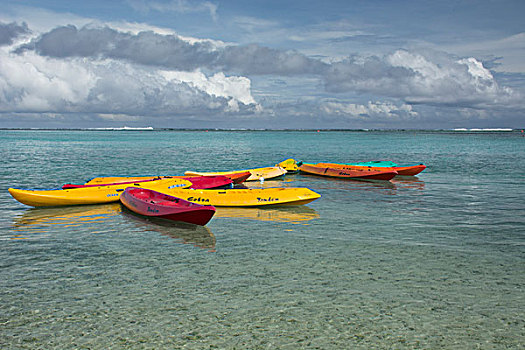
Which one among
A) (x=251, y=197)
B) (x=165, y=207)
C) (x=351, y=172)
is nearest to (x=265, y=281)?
(x=165, y=207)

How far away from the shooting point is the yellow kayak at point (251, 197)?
18.7 meters

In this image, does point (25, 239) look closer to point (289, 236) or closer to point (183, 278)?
point (183, 278)

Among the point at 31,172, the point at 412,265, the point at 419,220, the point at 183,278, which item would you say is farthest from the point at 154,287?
the point at 31,172

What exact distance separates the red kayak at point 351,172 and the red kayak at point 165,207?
1724 cm

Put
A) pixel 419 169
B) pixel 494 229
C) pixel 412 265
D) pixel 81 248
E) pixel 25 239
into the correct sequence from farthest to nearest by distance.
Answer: pixel 419 169
pixel 494 229
pixel 25 239
pixel 81 248
pixel 412 265

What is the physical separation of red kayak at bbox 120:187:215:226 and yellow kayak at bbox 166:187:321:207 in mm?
1575

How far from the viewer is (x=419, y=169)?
32.7 m

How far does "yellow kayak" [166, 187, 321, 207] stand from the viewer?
18.7 m

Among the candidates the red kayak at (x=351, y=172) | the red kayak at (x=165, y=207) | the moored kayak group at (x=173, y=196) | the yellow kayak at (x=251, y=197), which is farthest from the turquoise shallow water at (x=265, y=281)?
the red kayak at (x=351, y=172)

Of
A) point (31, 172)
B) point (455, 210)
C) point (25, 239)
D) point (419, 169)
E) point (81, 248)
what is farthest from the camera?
point (31, 172)

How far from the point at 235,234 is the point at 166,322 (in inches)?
262

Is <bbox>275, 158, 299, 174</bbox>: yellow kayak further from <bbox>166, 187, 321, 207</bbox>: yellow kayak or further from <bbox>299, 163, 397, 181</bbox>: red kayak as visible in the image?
<bbox>166, 187, 321, 207</bbox>: yellow kayak

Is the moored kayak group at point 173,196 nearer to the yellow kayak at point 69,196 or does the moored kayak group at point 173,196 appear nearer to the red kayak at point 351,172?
the yellow kayak at point 69,196

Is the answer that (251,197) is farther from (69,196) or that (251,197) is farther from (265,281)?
(265,281)
